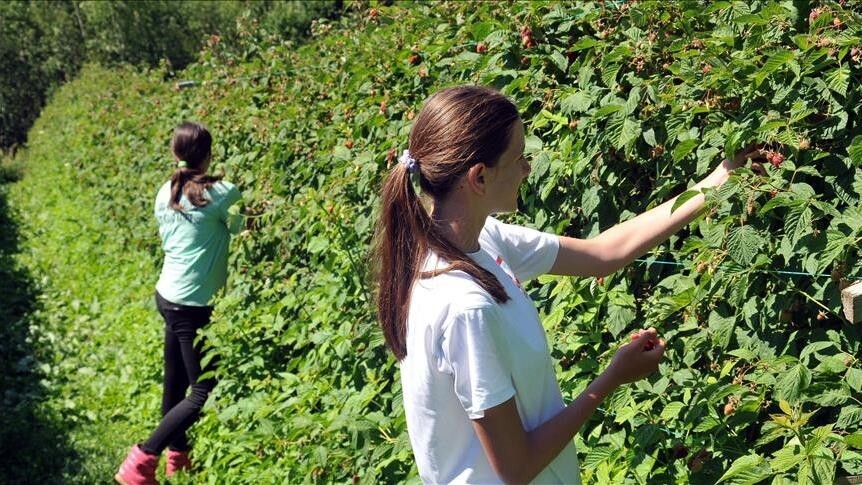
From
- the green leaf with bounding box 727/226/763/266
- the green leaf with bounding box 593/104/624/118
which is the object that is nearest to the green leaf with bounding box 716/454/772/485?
the green leaf with bounding box 727/226/763/266

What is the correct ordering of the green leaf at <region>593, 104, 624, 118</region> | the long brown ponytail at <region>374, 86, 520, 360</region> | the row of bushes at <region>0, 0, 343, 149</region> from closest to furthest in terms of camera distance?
the long brown ponytail at <region>374, 86, 520, 360</region> < the green leaf at <region>593, 104, 624, 118</region> < the row of bushes at <region>0, 0, 343, 149</region>

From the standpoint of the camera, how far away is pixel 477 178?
1.99 metres

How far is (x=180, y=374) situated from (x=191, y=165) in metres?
1.11

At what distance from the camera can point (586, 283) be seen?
9.53 ft

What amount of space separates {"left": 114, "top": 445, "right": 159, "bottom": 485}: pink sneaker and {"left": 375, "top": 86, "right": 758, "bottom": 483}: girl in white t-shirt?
3321 millimetres

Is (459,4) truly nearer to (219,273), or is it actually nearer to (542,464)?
(219,273)

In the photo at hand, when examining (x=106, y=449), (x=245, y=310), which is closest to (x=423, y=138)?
(x=245, y=310)

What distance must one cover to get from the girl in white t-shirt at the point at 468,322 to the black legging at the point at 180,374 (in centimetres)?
318

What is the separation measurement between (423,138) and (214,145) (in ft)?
16.6

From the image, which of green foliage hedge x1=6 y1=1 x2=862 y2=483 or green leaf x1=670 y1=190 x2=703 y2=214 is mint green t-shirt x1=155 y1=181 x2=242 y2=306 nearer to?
green foliage hedge x1=6 y1=1 x2=862 y2=483

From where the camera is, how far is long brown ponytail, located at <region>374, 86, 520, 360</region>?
1.97m

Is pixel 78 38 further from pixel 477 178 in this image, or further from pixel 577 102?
pixel 477 178

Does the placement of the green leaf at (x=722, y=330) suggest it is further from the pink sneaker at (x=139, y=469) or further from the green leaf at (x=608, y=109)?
the pink sneaker at (x=139, y=469)

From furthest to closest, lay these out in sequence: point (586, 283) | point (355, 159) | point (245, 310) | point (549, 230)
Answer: point (245, 310)
point (355, 159)
point (549, 230)
point (586, 283)
